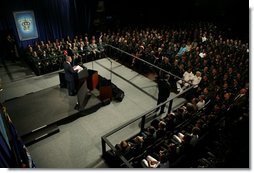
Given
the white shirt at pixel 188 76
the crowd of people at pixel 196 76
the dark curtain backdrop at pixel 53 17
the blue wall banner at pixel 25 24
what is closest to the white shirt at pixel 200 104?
the crowd of people at pixel 196 76

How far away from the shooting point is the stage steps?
485 cm

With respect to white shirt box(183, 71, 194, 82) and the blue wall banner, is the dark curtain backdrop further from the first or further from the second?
white shirt box(183, 71, 194, 82)

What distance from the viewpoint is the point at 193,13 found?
43.6 feet

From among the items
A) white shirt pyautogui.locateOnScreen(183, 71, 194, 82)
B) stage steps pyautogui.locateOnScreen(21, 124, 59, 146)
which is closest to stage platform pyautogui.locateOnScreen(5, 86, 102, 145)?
stage steps pyautogui.locateOnScreen(21, 124, 59, 146)

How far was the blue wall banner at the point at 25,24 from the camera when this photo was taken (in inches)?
346

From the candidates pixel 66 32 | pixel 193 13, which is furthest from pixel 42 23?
pixel 193 13

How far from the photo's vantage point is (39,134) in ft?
16.4

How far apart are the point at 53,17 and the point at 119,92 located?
19.0 ft

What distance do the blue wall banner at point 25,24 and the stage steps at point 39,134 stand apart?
574 centimetres

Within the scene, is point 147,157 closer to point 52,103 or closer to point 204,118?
point 204,118

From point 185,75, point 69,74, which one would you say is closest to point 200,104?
point 185,75

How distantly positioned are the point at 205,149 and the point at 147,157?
1.46 meters

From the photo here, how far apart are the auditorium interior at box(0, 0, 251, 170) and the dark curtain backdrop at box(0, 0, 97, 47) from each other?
0.04 m

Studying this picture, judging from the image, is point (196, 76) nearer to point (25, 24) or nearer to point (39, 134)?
point (39, 134)
